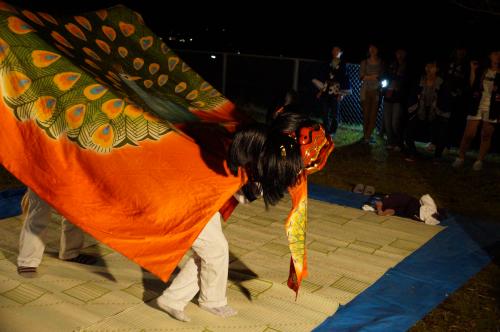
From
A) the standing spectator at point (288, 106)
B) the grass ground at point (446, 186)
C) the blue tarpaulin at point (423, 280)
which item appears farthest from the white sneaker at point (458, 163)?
the standing spectator at point (288, 106)

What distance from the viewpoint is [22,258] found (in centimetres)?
388

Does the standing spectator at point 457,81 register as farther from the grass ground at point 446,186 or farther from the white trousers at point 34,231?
the white trousers at point 34,231

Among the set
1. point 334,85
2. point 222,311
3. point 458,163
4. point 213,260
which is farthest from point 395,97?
point 213,260

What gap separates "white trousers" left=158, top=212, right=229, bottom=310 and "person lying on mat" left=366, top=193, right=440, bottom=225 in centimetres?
268

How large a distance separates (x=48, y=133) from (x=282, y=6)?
51.3ft

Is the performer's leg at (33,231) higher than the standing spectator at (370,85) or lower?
lower

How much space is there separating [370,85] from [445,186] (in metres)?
2.92

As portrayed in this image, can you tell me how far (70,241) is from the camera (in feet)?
13.6

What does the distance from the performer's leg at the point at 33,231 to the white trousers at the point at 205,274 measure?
102 centimetres

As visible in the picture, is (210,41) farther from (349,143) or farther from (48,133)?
Result: (48,133)

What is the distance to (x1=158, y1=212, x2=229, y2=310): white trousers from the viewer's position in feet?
10.4

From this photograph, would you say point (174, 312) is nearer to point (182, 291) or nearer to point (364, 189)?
point (182, 291)

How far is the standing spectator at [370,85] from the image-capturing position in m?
9.40

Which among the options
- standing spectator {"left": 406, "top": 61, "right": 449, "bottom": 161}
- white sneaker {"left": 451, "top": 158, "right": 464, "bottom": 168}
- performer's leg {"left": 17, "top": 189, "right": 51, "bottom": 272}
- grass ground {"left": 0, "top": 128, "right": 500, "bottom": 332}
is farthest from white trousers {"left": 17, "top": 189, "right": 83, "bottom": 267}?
standing spectator {"left": 406, "top": 61, "right": 449, "bottom": 161}
